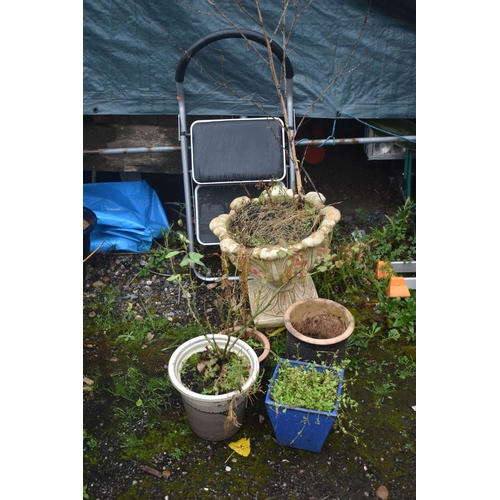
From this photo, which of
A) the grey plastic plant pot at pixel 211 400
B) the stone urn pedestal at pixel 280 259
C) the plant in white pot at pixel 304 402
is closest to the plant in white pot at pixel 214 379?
the grey plastic plant pot at pixel 211 400

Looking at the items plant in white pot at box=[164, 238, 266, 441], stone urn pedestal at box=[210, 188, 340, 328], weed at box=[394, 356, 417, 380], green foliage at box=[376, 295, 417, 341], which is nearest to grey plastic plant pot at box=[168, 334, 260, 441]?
plant in white pot at box=[164, 238, 266, 441]

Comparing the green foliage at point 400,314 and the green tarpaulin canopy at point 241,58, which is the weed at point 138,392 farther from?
the green tarpaulin canopy at point 241,58

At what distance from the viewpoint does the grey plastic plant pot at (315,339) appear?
8.46 ft

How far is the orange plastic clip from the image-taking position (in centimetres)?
338

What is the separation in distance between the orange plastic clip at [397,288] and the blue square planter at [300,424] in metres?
1.10

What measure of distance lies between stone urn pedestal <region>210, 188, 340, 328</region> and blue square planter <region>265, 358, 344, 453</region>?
20.8 inches

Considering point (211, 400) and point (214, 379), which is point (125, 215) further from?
point (211, 400)

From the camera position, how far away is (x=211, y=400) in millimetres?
2299

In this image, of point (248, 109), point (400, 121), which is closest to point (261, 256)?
point (248, 109)

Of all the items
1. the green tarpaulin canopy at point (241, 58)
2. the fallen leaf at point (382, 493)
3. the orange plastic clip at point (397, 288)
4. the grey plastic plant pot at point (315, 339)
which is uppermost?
the green tarpaulin canopy at point (241, 58)

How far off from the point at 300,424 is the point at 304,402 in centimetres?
13

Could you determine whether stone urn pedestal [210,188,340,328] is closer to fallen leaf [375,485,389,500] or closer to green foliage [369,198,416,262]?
green foliage [369,198,416,262]

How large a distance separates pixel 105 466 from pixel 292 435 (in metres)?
0.95

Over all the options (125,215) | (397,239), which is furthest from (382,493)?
(125,215)
